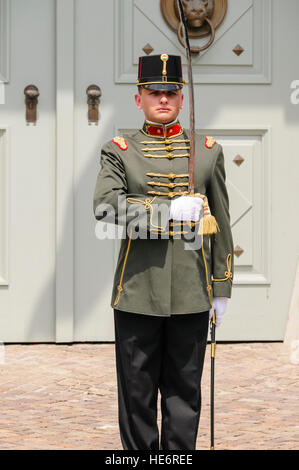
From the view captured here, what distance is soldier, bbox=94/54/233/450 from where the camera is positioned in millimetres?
2959

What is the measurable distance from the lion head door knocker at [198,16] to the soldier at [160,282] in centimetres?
261

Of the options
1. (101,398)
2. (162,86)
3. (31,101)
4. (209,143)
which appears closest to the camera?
(162,86)

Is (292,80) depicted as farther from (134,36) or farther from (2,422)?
(2,422)

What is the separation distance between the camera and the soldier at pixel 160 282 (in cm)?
296

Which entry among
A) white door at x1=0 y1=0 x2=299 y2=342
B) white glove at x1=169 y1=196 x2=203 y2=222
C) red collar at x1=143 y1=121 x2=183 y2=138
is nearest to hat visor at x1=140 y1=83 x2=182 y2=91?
red collar at x1=143 y1=121 x2=183 y2=138

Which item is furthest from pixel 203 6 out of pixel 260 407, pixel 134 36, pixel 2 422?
pixel 2 422

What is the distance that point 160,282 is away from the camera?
2963 mm

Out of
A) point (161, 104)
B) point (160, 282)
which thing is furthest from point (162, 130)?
point (160, 282)

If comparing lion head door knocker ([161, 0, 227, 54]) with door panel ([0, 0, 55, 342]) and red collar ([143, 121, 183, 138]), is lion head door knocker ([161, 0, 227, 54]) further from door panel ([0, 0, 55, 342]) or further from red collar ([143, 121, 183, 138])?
red collar ([143, 121, 183, 138])

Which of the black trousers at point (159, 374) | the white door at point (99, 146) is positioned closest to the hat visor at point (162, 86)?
the black trousers at point (159, 374)

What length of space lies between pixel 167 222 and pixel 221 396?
1.80 meters

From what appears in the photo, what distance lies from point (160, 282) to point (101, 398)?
160 centimetres

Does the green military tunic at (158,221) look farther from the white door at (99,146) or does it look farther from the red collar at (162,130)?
the white door at (99,146)

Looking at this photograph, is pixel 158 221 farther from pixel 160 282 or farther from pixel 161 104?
pixel 161 104
